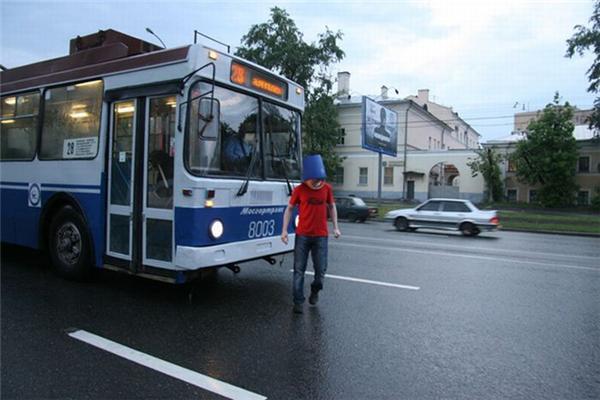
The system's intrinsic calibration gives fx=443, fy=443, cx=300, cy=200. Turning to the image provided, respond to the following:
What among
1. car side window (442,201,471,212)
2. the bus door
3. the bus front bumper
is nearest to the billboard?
car side window (442,201,471,212)

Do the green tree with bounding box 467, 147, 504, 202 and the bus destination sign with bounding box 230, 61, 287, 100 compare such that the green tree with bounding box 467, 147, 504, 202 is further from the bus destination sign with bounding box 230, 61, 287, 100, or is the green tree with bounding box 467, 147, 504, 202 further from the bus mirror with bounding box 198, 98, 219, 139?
the bus mirror with bounding box 198, 98, 219, 139

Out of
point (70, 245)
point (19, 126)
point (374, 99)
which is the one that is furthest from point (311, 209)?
point (374, 99)

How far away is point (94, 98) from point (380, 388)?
525cm

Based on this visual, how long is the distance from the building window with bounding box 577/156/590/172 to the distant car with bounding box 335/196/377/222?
26028 millimetres

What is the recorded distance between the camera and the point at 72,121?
21.3ft

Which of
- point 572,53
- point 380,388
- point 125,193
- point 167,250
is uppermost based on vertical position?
point 572,53

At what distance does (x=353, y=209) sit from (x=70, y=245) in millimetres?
19001

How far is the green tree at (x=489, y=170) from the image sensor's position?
39.7 meters

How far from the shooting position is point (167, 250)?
5285 millimetres

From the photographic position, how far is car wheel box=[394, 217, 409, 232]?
19.5m

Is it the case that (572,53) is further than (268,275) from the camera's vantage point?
Yes

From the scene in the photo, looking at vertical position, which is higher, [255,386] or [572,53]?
[572,53]

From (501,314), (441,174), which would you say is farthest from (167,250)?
(441,174)

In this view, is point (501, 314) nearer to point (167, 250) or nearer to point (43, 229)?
point (167, 250)
